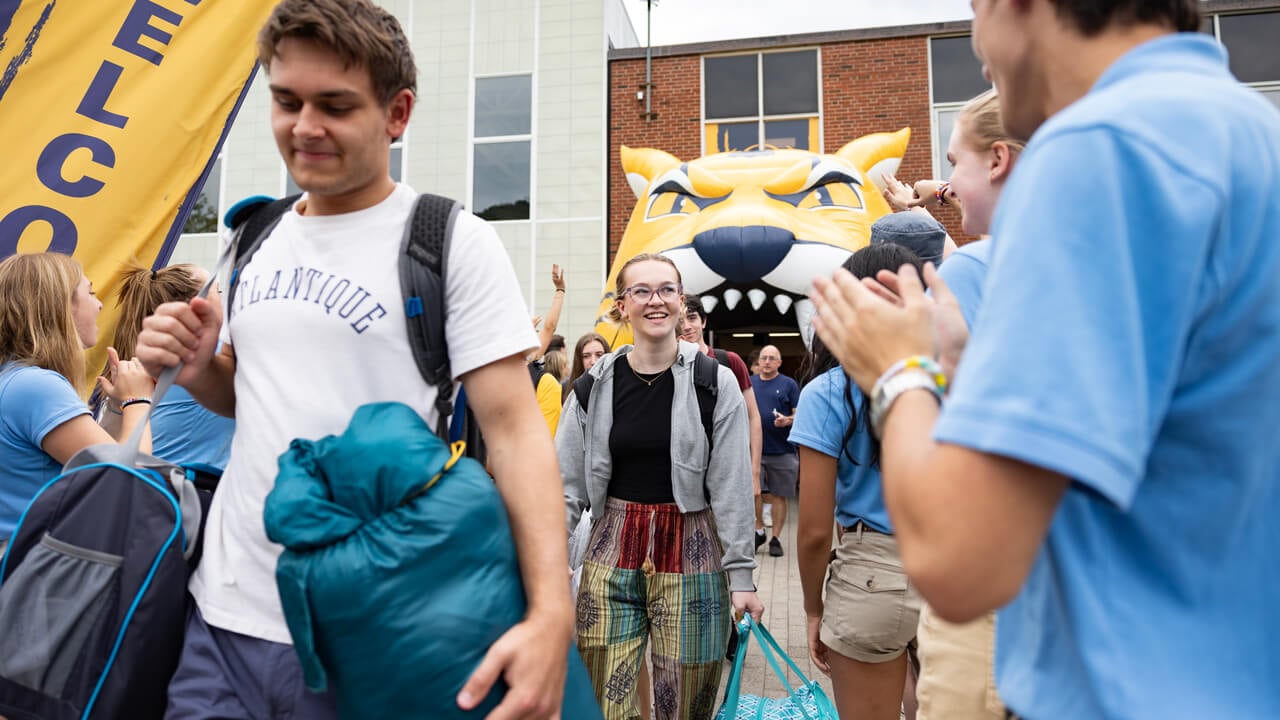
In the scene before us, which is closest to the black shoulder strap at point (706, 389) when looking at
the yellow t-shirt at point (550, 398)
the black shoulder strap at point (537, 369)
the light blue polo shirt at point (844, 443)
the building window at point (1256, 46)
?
the light blue polo shirt at point (844, 443)

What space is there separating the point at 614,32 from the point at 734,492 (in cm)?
1268

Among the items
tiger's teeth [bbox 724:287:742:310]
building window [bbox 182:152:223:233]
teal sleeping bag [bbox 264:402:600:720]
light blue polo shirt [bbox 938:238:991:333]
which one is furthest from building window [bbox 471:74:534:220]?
teal sleeping bag [bbox 264:402:600:720]

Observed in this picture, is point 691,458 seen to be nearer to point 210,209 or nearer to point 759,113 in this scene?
point 759,113

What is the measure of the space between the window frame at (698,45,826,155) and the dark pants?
12162mm

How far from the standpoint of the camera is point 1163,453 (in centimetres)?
82

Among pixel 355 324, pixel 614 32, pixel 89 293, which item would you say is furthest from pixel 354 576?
pixel 614 32

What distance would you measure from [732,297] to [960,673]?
267 inches

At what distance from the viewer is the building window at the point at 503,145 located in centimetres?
1373

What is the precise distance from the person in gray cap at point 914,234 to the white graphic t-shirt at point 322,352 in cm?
200

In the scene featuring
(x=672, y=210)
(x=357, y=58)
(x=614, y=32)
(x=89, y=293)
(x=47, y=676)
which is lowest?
(x=47, y=676)

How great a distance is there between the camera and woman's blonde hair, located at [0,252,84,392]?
2.40 metres

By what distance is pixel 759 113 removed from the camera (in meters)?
12.9

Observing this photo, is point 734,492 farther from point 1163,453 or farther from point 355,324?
point 1163,453

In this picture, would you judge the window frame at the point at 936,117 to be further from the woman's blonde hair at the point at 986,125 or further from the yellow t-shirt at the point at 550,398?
the woman's blonde hair at the point at 986,125
